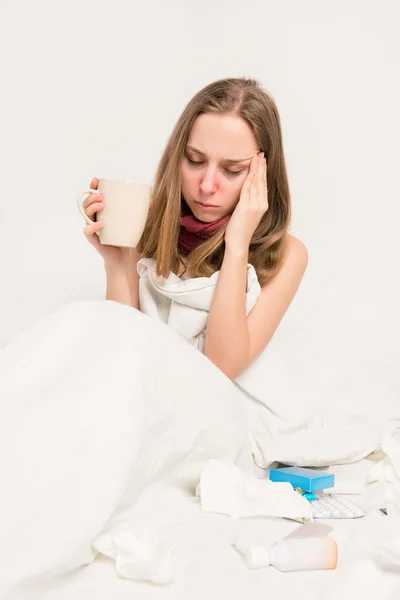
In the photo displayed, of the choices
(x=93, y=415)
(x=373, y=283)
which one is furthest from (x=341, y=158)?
(x=93, y=415)

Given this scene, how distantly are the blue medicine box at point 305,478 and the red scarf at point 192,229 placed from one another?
21.8 inches

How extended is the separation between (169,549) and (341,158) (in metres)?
1.91

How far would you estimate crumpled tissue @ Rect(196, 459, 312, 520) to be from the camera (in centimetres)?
119

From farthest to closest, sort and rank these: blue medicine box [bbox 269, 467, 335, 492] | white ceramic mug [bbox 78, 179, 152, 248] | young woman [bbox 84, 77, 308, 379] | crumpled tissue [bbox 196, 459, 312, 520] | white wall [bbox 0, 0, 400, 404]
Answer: white wall [bbox 0, 0, 400, 404]
young woman [bbox 84, 77, 308, 379]
white ceramic mug [bbox 78, 179, 152, 248]
blue medicine box [bbox 269, 467, 335, 492]
crumpled tissue [bbox 196, 459, 312, 520]

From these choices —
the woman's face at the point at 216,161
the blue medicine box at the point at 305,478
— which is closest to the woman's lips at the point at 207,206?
the woman's face at the point at 216,161

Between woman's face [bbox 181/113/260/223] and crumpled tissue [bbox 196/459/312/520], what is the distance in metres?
0.63

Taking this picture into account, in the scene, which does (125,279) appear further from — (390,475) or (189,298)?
(390,475)

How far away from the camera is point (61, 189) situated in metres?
2.66

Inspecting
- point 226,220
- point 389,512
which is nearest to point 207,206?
point 226,220

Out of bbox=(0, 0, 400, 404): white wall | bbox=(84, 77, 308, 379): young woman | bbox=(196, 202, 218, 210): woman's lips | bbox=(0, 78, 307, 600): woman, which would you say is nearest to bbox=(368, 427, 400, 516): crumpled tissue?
bbox=(0, 78, 307, 600): woman

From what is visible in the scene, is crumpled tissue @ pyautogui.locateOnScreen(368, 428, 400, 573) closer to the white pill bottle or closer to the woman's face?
the white pill bottle

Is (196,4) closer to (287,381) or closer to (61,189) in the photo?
(61,189)

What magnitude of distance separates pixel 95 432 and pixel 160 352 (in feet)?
0.80

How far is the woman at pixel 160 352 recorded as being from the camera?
3.15ft
